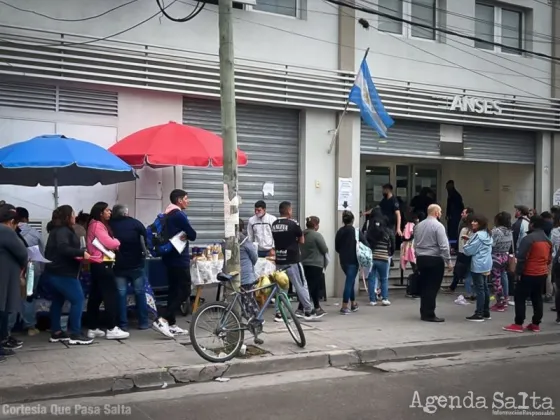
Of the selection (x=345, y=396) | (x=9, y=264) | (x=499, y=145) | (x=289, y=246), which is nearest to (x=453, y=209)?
(x=499, y=145)

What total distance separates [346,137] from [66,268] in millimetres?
6993

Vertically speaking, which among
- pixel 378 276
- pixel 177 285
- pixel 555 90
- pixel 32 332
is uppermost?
pixel 555 90

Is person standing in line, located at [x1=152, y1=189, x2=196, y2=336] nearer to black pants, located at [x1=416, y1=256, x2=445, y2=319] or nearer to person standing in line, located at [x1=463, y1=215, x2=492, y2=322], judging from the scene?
black pants, located at [x1=416, y1=256, x2=445, y2=319]

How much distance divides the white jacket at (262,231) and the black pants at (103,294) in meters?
2.63

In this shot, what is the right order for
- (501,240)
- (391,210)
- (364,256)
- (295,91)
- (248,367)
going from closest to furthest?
(248,367)
(364,256)
(501,240)
(295,91)
(391,210)

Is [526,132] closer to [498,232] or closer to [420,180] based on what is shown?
[420,180]

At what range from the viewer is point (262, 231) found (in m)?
10.8

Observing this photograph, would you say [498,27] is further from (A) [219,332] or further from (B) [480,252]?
(A) [219,332]

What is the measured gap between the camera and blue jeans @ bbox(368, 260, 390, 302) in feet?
38.8

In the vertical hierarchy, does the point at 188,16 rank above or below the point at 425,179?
above

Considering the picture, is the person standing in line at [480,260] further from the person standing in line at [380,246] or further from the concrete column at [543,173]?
the concrete column at [543,173]

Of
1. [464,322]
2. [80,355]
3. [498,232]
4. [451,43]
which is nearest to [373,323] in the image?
[464,322]

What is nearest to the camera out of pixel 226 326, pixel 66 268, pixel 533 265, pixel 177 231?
pixel 226 326

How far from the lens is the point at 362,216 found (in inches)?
660
